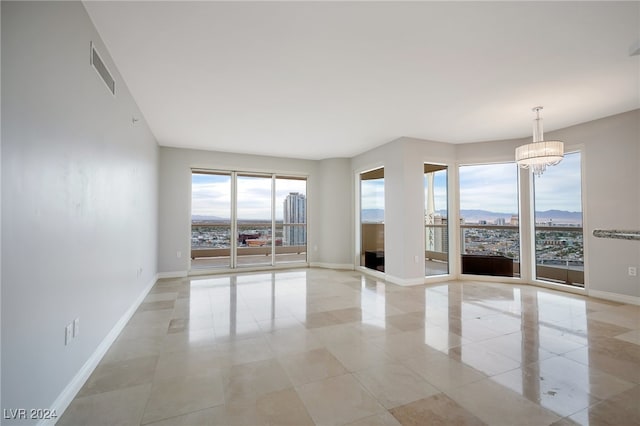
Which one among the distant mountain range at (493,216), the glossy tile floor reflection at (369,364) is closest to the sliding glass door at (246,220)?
the distant mountain range at (493,216)

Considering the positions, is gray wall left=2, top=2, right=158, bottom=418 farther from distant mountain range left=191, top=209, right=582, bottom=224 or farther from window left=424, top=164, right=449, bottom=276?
window left=424, top=164, right=449, bottom=276

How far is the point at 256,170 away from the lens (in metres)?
6.37

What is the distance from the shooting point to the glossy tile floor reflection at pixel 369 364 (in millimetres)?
1720

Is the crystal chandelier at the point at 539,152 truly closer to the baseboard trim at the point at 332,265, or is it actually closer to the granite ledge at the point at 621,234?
the granite ledge at the point at 621,234

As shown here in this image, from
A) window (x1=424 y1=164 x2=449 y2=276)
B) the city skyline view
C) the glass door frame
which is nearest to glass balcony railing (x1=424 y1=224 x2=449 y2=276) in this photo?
window (x1=424 y1=164 x2=449 y2=276)

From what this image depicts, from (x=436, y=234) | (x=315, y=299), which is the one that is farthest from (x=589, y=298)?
(x=315, y=299)

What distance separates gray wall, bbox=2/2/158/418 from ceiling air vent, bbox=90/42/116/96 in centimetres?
7

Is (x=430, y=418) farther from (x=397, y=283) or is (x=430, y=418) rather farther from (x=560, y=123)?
(x=560, y=123)

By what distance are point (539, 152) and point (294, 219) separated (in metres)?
4.95

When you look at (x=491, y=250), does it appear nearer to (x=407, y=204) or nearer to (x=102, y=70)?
(x=407, y=204)

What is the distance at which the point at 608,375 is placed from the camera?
2.13m

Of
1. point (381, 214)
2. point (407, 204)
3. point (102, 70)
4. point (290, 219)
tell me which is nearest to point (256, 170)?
point (290, 219)

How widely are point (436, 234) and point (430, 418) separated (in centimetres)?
433

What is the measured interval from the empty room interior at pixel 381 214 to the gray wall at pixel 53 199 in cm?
2
